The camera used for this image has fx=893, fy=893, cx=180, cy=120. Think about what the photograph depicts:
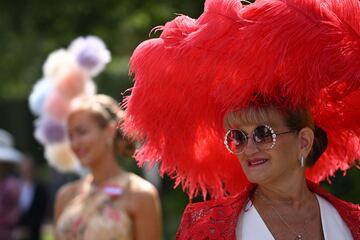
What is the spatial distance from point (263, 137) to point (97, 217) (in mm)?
1899

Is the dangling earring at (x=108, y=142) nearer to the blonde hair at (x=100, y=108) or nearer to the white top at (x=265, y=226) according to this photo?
the blonde hair at (x=100, y=108)

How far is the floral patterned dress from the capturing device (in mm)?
5273

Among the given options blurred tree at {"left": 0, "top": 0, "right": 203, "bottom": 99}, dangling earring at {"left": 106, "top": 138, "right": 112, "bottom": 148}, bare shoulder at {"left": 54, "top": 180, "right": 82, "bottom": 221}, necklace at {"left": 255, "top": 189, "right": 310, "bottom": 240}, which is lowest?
blurred tree at {"left": 0, "top": 0, "right": 203, "bottom": 99}

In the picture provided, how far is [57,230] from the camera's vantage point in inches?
217

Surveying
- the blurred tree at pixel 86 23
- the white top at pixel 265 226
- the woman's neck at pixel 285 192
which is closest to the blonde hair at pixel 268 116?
the woman's neck at pixel 285 192

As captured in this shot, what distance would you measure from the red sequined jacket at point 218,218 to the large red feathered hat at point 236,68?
380 mm

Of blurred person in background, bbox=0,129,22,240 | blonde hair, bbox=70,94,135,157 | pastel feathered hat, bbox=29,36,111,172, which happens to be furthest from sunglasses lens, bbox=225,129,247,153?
blurred person in background, bbox=0,129,22,240

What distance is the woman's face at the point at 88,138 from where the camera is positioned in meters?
5.53

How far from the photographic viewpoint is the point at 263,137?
3738 mm

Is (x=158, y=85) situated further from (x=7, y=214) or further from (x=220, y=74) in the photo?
(x=7, y=214)

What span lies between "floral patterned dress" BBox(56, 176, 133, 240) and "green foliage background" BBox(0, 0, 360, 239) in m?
1.97

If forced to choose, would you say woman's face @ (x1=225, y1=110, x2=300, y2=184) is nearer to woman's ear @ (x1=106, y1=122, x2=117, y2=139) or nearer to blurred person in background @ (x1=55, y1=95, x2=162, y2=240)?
blurred person in background @ (x1=55, y1=95, x2=162, y2=240)

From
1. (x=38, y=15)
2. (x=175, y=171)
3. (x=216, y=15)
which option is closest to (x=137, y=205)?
(x=175, y=171)

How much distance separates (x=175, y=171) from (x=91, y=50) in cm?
197
